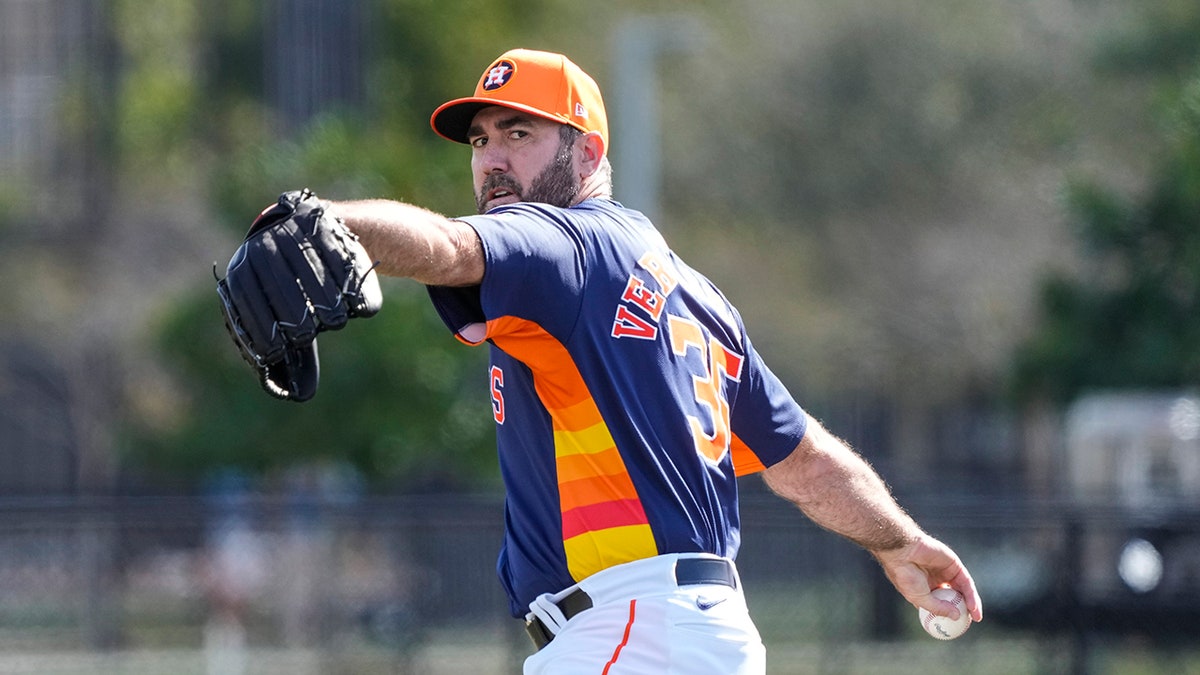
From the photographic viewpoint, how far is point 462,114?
4551 mm

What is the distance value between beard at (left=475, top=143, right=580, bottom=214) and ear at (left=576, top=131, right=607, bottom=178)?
0.19 ft

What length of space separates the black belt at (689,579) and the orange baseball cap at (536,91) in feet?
3.86

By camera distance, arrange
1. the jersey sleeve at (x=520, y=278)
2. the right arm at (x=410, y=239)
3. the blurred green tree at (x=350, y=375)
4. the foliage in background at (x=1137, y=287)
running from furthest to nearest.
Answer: the blurred green tree at (x=350, y=375), the foliage in background at (x=1137, y=287), the jersey sleeve at (x=520, y=278), the right arm at (x=410, y=239)

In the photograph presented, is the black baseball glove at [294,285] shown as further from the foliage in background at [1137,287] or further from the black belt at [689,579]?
the foliage in background at [1137,287]

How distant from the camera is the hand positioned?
5008mm

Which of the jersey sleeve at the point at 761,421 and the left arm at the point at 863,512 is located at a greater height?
the jersey sleeve at the point at 761,421

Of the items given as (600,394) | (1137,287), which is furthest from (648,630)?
(1137,287)

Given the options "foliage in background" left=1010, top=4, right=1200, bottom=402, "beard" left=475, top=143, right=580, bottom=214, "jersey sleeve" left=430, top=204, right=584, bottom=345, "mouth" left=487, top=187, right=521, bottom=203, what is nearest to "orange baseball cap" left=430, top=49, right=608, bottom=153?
"beard" left=475, top=143, right=580, bottom=214

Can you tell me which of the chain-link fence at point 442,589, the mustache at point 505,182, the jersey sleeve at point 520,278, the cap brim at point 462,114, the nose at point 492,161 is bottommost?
the chain-link fence at point 442,589

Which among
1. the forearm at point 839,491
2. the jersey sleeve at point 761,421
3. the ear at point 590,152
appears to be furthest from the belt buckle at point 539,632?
the ear at point 590,152

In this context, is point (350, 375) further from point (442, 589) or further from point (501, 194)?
point (501, 194)

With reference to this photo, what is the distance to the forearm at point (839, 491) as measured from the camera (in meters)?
4.91

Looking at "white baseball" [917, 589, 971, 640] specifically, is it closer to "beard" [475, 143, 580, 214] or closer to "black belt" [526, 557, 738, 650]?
"black belt" [526, 557, 738, 650]

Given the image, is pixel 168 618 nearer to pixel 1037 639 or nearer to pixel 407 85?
pixel 1037 639
